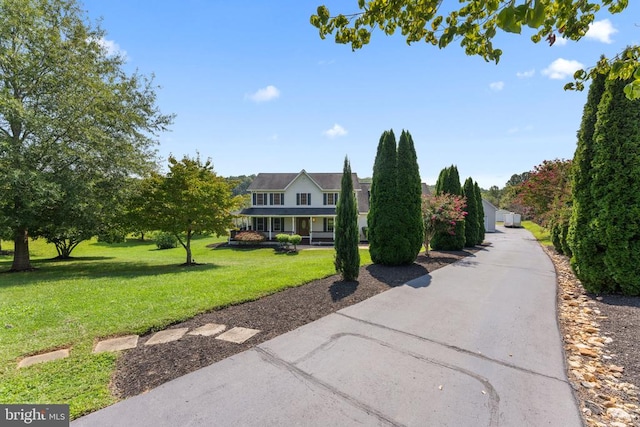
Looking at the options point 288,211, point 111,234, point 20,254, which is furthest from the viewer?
point 288,211

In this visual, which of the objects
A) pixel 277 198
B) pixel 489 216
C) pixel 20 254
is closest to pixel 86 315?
pixel 20 254

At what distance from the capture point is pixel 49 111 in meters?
10.5

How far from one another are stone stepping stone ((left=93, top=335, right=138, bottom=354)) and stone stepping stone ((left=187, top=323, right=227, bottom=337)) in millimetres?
789

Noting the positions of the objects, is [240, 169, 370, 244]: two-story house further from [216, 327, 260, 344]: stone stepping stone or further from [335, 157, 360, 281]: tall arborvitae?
[216, 327, 260, 344]: stone stepping stone

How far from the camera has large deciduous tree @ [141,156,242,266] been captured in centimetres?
1268

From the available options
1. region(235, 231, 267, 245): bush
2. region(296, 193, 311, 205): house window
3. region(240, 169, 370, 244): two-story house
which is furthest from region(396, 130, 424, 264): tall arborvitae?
region(296, 193, 311, 205): house window

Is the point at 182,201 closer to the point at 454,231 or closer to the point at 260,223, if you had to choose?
the point at 454,231

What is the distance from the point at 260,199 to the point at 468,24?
26.0m

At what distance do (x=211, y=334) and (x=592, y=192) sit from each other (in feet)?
28.9

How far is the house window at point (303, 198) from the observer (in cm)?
2736

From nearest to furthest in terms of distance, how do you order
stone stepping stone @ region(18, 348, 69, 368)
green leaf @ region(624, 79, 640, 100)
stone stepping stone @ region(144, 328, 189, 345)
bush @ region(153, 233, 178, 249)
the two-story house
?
green leaf @ region(624, 79, 640, 100) < stone stepping stone @ region(18, 348, 69, 368) < stone stepping stone @ region(144, 328, 189, 345) < bush @ region(153, 233, 178, 249) < the two-story house

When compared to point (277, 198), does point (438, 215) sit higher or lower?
lower

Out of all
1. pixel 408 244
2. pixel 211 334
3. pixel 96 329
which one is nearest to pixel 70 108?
pixel 96 329

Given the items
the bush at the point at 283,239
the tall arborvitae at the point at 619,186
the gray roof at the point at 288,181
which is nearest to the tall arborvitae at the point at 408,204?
the tall arborvitae at the point at 619,186
